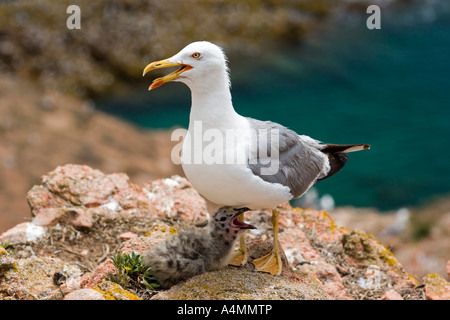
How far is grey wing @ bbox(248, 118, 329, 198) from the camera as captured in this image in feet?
19.7

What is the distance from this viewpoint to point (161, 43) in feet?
90.5

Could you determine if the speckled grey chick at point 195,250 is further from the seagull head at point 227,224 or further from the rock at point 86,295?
the rock at point 86,295

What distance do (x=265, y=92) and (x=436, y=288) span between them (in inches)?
780

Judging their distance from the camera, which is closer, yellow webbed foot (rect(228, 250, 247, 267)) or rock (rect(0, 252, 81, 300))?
rock (rect(0, 252, 81, 300))

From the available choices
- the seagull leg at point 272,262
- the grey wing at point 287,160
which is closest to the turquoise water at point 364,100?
the grey wing at point 287,160

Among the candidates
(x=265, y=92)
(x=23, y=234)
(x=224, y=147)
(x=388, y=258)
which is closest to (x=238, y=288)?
(x=224, y=147)

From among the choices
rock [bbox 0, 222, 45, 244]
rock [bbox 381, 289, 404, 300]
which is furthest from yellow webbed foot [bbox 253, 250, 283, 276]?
rock [bbox 0, 222, 45, 244]

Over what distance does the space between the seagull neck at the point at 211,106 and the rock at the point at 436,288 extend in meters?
3.09

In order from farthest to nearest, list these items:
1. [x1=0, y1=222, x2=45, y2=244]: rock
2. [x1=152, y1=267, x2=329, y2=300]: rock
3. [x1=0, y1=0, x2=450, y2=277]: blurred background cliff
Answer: [x1=0, y1=0, x2=450, y2=277]: blurred background cliff
[x1=0, y1=222, x2=45, y2=244]: rock
[x1=152, y1=267, x2=329, y2=300]: rock

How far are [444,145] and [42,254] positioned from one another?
18.7 meters

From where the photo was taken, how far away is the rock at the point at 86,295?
195 inches

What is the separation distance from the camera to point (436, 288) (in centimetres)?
672

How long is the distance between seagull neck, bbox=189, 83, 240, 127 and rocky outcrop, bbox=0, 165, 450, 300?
4.98 feet

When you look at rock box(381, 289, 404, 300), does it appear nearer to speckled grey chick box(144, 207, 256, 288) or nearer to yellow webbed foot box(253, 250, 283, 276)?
yellow webbed foot box(253, 250, 283, 276)
